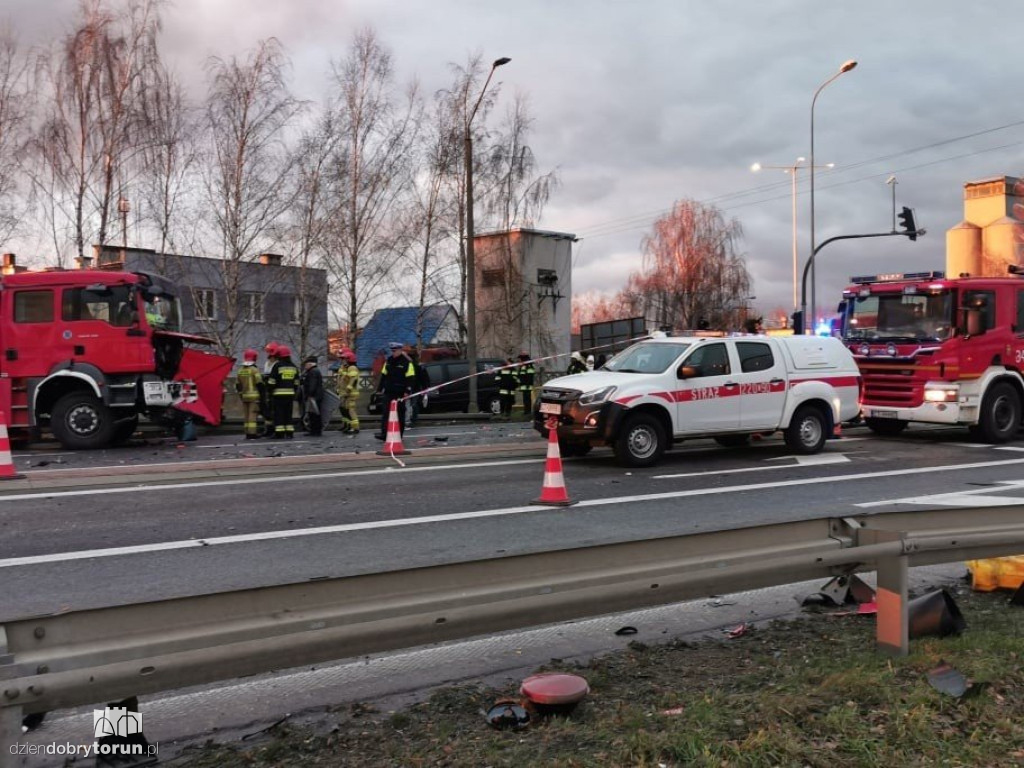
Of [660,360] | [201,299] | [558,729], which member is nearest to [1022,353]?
[660,360]

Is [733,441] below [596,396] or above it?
below

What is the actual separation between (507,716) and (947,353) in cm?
1271

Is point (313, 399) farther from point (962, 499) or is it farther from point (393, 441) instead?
point (962, 499)

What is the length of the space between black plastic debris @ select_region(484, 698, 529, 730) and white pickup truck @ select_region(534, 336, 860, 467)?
7843mm

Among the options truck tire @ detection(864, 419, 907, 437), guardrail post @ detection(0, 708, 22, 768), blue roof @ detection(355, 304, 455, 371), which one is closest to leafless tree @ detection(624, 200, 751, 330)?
blue roof @ detection(355, 304, 455, 371)

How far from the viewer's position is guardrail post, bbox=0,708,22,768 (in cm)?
253

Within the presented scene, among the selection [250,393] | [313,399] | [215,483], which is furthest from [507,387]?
[215,483]

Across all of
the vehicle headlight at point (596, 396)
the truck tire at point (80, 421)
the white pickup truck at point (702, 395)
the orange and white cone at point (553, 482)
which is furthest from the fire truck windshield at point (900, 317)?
the truck tire at point (80, 421)

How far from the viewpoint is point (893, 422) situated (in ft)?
52.5

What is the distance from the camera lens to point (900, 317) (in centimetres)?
1463

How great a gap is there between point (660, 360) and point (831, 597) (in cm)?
716

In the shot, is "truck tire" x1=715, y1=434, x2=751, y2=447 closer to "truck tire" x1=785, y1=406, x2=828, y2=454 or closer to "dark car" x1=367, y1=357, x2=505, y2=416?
"truck tire" x1=785, y1=406, x2=828, y2=454

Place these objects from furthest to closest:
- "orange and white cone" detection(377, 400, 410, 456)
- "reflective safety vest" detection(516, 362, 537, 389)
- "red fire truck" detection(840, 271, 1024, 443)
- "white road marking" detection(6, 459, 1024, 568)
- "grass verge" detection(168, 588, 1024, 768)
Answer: "reflective safety vest" detection(516, 362, 537, 389) → "red fire truck" detection(840, 271, 1024, 443) → "orange and white cone" detection(377, 400, 410, 456) → "white road marking" detection(6, 459, 1024, 568) → "grass verge" detection(168, 588, 1024, 768)

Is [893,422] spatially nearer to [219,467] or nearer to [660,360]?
[660,360]
